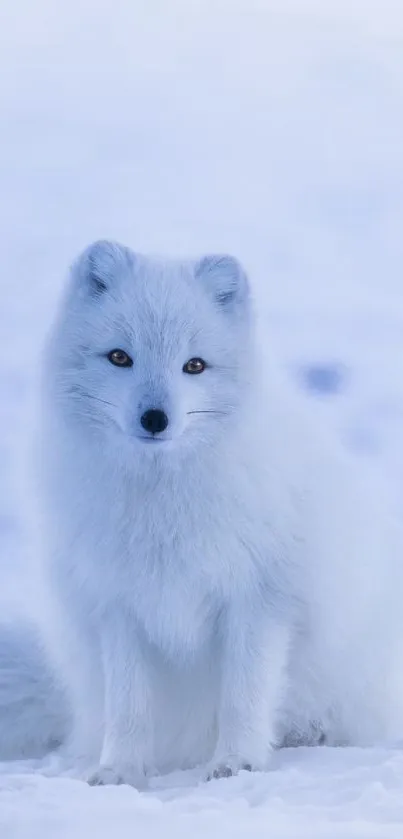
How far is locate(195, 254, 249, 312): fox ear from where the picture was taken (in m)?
1.87

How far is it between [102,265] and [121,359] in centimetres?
19

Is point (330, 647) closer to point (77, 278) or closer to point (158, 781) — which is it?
point (158, 781)

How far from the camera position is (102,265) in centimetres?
183

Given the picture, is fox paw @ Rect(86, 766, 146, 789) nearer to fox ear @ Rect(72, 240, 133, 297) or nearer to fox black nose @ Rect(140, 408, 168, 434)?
fox black nose @ Rect(140, 408, 168, 434)

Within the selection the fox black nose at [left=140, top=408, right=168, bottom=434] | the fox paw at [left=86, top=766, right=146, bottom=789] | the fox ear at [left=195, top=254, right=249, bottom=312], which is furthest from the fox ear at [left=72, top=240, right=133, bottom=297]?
the fox paw at [left=86, top=766, right=146, bottom=789]

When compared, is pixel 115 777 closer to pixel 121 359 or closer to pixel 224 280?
pixel 121 359

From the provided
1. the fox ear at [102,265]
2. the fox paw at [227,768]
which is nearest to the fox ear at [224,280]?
the fox ear at [102,265]

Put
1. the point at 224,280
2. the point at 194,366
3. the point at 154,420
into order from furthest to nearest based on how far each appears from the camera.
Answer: the point at 224,280
the point at 194,366
the point at 154,420

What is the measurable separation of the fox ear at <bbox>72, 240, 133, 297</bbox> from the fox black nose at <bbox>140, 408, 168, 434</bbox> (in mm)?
287

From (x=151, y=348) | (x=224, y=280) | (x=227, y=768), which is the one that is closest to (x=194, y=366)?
(x=151, y=348)

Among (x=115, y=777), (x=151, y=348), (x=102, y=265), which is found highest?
(x=102, y=265)

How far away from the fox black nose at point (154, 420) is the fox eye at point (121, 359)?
0.11m

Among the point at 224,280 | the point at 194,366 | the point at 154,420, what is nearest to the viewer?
the point at 154,420

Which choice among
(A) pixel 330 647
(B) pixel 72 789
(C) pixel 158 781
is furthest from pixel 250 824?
(A) pixel 330 647
